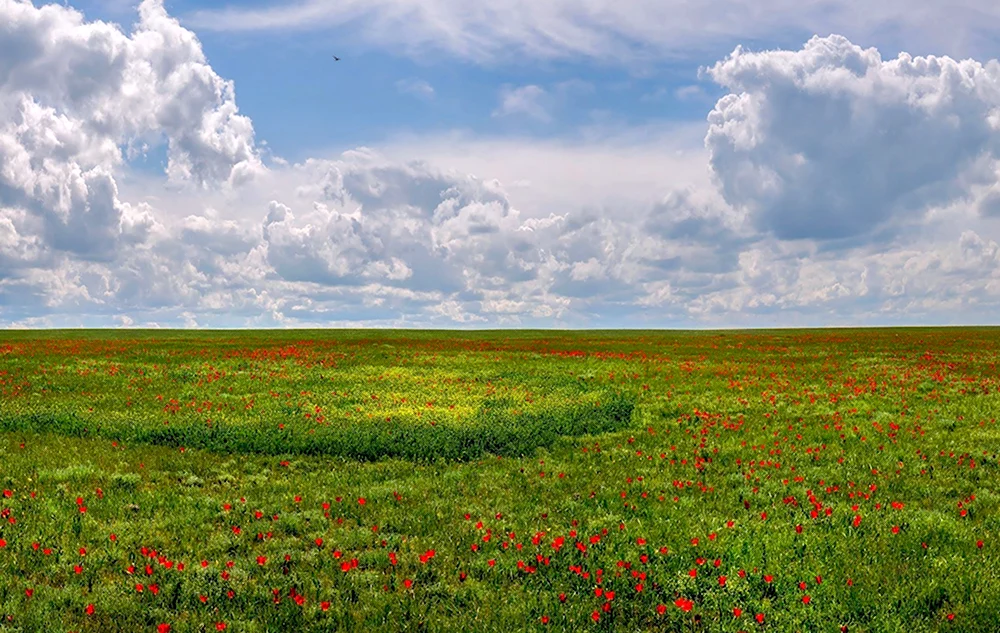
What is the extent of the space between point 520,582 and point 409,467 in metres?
7.51

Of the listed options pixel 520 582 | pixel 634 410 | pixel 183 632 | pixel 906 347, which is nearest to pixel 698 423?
pixel 634 410

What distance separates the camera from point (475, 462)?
1706cm

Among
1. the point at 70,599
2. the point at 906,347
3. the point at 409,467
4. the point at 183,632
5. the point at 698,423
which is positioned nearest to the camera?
the point at 183,632

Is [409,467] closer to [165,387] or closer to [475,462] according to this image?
[475,462]

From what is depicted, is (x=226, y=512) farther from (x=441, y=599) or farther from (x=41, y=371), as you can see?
(x=41, y=371)

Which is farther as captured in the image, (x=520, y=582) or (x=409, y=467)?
(x=409, y=467)

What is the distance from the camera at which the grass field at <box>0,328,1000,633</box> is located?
8742 mm

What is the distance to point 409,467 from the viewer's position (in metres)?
16.5

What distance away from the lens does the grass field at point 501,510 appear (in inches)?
344

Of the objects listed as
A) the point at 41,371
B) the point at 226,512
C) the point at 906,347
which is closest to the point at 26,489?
the point at 226,512

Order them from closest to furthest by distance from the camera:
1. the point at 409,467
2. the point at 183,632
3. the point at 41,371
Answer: the point at 183,632, the point at 409,467, the point at 41,371

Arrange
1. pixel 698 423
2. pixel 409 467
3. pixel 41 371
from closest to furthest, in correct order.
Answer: pixel 409 467 → pixel 698 423 → pixel 41 371

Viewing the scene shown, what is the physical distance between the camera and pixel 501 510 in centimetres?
1268

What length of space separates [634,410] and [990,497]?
38.6ft
